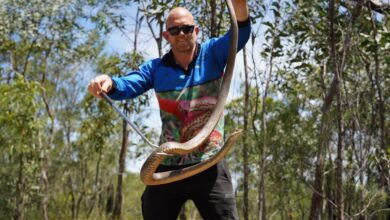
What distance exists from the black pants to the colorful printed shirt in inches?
3.6

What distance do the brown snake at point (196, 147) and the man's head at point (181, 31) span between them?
8.6 inches

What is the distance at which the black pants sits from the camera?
2.37 m

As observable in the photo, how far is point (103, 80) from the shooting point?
2.37 metres

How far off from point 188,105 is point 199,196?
405mm

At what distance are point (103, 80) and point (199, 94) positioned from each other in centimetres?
43

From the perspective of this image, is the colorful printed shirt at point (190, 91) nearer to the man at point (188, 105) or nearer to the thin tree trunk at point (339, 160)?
the man at point (188, 105)

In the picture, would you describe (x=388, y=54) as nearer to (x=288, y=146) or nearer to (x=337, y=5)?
(x=337, y=5)

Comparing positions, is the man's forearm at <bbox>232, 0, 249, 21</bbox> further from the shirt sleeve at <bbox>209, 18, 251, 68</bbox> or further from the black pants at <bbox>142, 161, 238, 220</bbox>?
the black pants at <bbox>142, 161, 238, 220</bbox>

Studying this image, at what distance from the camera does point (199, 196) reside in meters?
2.39

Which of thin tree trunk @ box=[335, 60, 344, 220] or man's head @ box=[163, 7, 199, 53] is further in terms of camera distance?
thin tree trunk @ box=[335, 60, 344, 220]

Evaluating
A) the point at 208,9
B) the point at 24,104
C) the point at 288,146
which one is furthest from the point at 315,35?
the point at 24,104

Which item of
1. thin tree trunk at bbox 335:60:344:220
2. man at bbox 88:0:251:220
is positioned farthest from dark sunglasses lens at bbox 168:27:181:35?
thin tree trunk at bbox 335:60:344:220

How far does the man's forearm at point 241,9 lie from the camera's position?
7.68ft

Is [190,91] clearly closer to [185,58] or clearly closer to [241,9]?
[185,58]
